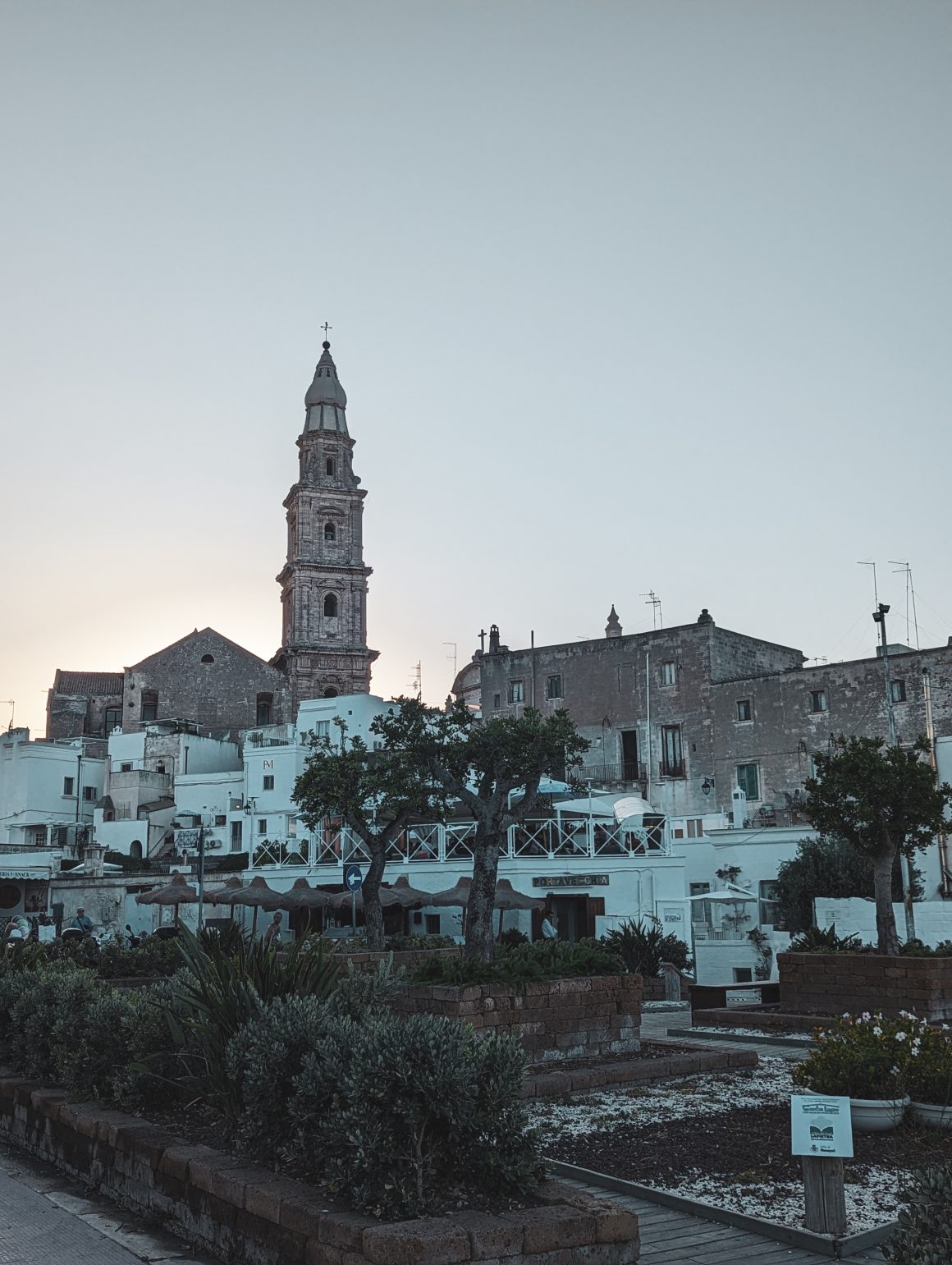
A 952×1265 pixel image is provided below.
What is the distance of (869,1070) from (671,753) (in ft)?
139

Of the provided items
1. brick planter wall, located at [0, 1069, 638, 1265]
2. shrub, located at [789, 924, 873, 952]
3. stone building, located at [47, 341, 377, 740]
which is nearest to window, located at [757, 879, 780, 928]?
shrub, located at [789, 924, 873, 952]

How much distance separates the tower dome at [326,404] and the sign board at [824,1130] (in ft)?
258

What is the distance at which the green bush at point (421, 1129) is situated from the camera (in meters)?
5.62

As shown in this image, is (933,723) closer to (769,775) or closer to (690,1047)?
(769,775)

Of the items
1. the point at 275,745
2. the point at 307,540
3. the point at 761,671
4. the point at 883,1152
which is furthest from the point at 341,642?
the point at 883,1152

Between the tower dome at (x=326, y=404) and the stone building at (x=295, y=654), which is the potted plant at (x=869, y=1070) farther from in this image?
the tower dome at (x=326, y=404)

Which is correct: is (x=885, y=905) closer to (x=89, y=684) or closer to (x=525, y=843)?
(x=525, y=843)

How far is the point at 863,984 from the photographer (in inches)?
596

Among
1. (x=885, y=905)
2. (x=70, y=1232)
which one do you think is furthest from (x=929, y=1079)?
(x=885, y=905)

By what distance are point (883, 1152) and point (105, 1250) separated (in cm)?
503

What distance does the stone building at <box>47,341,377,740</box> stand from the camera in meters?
72.1

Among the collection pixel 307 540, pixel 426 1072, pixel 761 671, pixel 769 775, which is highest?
pixel 307 540

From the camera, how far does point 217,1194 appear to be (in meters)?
6.35

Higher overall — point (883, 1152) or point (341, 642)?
point (341, 642)
